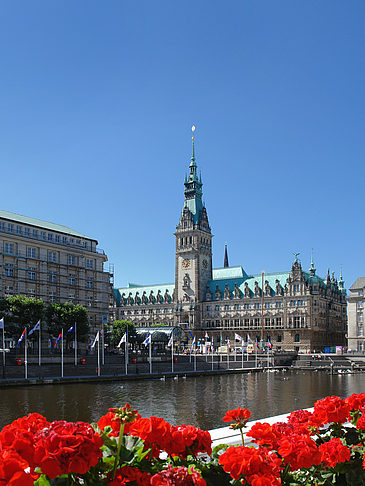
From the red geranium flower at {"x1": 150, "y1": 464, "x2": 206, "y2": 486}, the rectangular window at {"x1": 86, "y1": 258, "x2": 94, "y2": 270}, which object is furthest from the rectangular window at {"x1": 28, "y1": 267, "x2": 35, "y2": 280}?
the red geranium flower at {"x1": 150, "y1": 464, "x2": 206, "y2": 486}

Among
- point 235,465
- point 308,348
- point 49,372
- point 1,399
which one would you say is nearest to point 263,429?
Answer: point 235,465

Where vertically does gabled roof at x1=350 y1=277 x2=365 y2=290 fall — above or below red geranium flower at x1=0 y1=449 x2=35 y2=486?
above

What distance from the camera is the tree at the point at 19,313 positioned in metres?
89.5

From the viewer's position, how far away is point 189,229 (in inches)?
7421

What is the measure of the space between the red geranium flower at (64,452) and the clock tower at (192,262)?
17999cm

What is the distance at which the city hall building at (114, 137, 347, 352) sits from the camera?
164625 millimetres

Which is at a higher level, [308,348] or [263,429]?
[263,429]

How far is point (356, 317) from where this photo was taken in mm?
137500

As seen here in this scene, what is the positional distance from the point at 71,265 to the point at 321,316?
290 feet

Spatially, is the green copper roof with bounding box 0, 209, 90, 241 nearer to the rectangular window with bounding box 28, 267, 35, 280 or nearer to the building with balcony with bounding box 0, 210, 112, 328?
the building with balcony with bounding box 0, 210, 112, 328

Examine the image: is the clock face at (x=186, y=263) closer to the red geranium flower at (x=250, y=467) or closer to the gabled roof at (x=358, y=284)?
the gabled roof at (x=358, y=284)

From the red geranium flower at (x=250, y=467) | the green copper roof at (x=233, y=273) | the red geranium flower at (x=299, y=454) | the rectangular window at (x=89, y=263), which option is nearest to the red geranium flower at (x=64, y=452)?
the red geranium flower at (x=250, y=467)

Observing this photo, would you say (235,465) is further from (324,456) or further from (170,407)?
(170,407)

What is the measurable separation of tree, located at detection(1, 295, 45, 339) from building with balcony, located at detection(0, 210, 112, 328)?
31.1 ft
